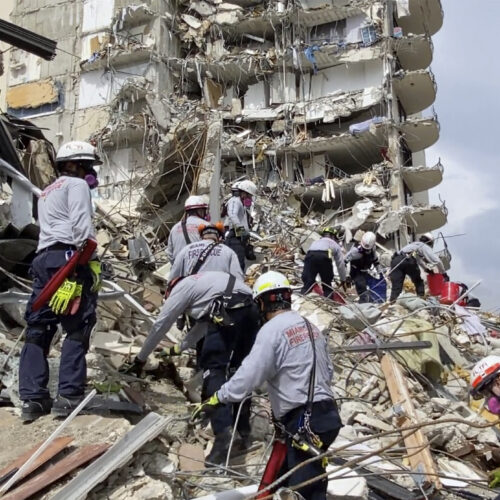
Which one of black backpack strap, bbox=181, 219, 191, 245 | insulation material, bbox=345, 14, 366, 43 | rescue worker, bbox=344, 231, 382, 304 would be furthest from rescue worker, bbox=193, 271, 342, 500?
insulation material, bbox=345, 14, 366, 43

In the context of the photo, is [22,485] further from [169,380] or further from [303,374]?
[169,380]

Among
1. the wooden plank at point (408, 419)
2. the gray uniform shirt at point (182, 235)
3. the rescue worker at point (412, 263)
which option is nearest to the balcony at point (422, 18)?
the rescue worker at point (412, 263)

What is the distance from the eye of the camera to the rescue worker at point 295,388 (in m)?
3.53

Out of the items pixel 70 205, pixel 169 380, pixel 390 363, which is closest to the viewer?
pixel 70 205

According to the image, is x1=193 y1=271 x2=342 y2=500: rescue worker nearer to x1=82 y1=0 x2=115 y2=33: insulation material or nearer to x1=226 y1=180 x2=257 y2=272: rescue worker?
x1=226 y1=180 x2=257 y2=272: rescue worker

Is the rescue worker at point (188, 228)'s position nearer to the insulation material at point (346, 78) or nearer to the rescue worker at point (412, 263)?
the rescue worker at point (412, 263)

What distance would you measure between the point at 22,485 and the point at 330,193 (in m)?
21.2

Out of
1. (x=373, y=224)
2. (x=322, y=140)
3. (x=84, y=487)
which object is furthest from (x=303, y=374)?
(x=322, y=140)

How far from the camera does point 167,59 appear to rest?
86.9ft

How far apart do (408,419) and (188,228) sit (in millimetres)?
2881

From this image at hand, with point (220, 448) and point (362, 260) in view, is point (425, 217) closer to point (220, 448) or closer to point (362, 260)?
point (362, 260)

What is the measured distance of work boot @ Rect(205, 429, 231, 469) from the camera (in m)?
4.41

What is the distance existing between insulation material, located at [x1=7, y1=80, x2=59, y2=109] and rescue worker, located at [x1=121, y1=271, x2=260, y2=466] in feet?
83.8

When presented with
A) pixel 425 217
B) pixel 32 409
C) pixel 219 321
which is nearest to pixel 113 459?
pixel 32 409
